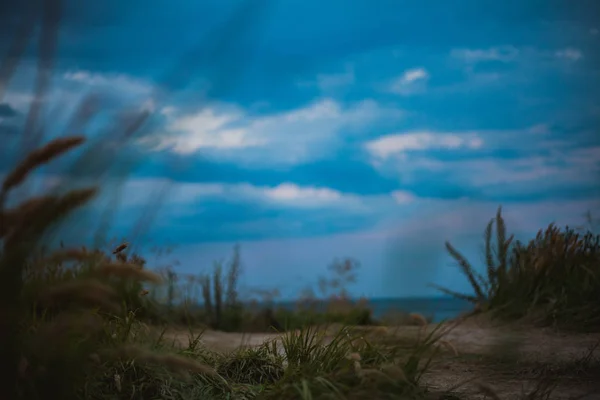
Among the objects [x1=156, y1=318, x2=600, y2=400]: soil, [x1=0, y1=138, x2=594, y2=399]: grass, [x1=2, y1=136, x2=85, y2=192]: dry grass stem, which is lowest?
[x1=156, y1=318, x2=600, y2=400]: soil

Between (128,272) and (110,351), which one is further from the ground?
(128,272)

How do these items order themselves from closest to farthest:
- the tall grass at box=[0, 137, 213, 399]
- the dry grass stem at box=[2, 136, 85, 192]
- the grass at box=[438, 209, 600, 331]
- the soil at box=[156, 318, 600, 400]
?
the tall grass at box=[0, 137, 213, 399] → the dry grass stem at box=[2, 136, 85, 192] → the soil at box=[156, 318, 600, 400] → the grass at box=[438, 209, 600, 331]

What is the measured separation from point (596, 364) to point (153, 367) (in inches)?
115

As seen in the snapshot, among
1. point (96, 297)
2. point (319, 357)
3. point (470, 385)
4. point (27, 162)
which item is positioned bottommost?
point (470, 385)

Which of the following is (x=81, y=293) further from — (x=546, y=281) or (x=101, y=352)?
(x=546, y=281)

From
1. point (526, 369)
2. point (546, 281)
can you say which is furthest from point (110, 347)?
point (546, 281)

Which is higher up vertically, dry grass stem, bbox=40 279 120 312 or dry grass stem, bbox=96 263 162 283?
dry grass stem, bbox=96 263 162 283

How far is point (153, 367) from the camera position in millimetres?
2730

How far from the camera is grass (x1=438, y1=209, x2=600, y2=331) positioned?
18.5 feet

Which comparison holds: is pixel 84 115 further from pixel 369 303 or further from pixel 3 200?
pixel 369 303

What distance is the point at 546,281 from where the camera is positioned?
627 cm

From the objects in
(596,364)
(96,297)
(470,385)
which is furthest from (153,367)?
(596,364)

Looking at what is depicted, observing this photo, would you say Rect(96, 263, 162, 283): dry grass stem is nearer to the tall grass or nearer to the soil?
the tall grass

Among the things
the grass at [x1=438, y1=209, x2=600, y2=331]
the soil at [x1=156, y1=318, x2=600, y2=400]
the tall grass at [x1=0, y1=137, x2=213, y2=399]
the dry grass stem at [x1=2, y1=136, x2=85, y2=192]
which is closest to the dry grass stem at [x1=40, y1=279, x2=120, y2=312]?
the tall grass at [x1=0, y1=137, x2=213, y2=399]
